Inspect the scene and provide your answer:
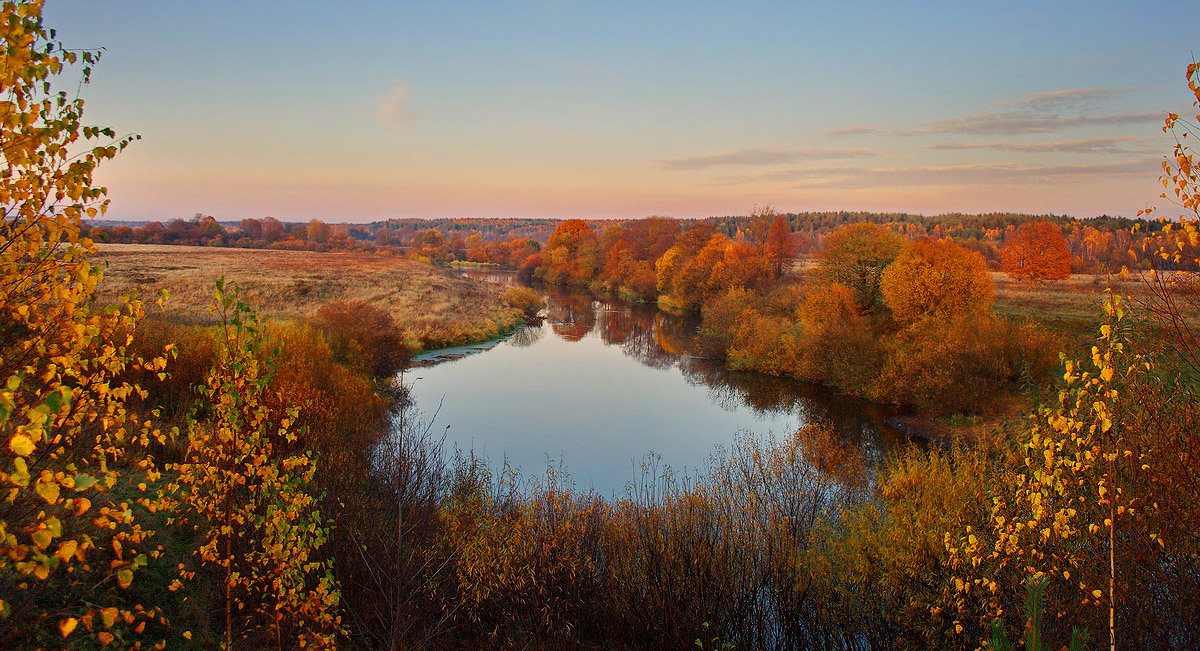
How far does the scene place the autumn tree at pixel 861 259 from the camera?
32000 millimetres

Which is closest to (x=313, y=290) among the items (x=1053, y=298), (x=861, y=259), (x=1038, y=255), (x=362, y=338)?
(x=362, y=338)

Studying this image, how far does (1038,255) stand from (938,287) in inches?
799

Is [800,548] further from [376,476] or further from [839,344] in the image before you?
[839,344]

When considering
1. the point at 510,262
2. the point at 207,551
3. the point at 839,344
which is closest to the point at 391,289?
the point at 839,344

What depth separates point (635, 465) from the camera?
17250 millimetres

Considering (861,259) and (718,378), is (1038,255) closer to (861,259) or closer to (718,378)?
(861,259)

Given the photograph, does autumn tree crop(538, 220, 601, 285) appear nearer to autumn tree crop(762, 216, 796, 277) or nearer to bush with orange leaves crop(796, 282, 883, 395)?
autumn tree crop(762, 216, 796, 277)

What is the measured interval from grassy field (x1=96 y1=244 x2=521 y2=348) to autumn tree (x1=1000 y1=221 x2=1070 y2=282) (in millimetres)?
32530

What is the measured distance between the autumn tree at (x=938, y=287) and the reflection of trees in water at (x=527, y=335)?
18.4m

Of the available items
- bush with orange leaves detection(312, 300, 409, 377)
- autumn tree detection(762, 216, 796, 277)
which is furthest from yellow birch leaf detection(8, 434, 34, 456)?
autumn tree detection(762, 216, 796, 277)

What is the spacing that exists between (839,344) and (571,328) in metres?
20.0

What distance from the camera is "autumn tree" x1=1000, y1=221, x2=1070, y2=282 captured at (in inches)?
1613

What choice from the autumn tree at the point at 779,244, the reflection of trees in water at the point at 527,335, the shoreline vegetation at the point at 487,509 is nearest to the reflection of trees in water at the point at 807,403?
the shoreline vegetation at the point at 487,509

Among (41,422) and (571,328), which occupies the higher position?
(41,422)
